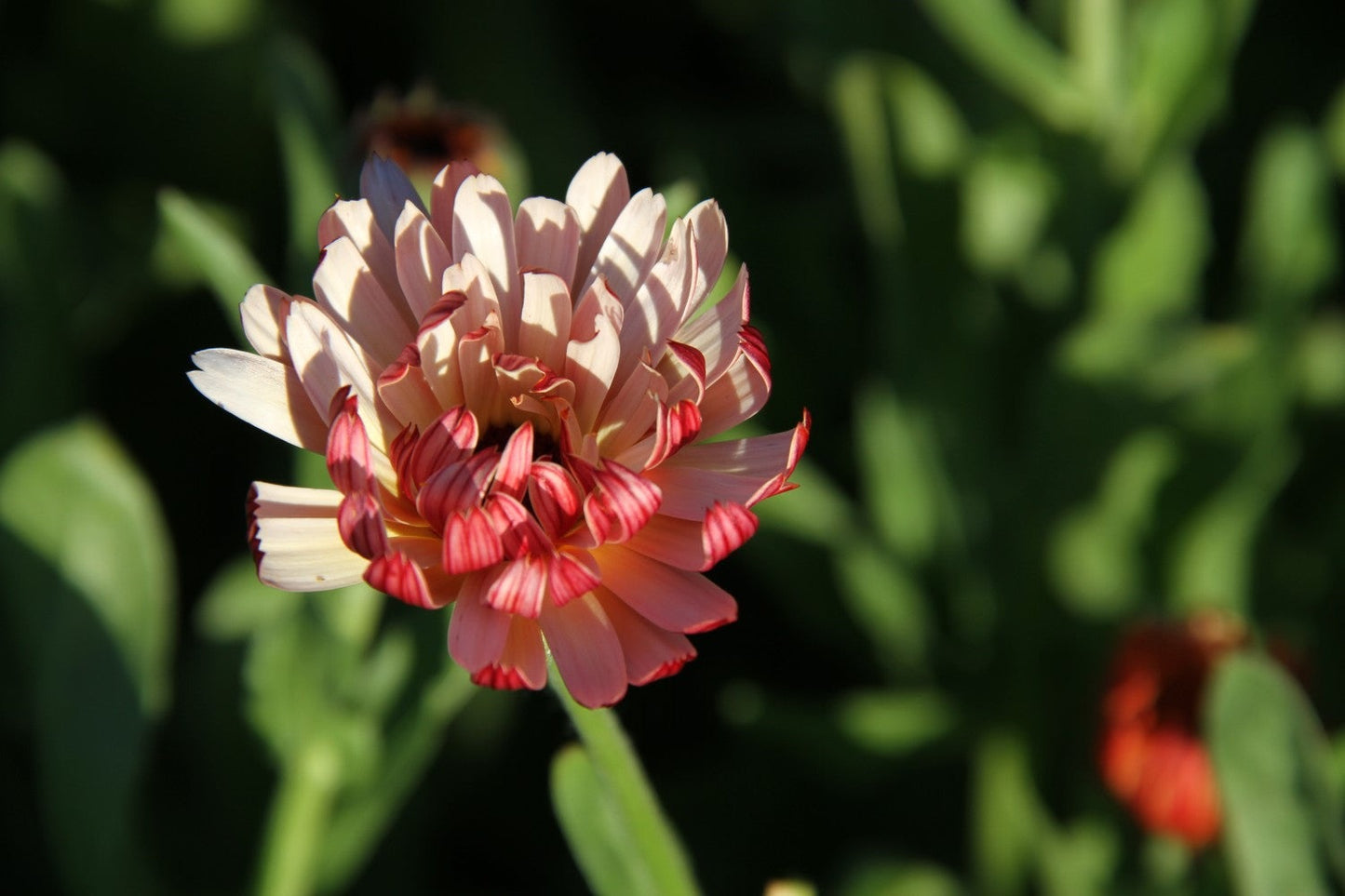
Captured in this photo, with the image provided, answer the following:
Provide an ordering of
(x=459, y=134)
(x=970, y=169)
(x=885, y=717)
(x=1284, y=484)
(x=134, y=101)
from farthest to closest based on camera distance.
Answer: (x=134, y=101)
(x=1284, y=484)
(x=970, y=169)
(x=885, y=717)
(x=459, y=134)

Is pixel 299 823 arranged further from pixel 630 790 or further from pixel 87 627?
pixel 630 790

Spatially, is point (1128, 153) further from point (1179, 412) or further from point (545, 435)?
point (545, 435)

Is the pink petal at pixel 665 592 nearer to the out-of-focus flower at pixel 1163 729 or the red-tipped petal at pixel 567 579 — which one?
the red-tipped petal at pixel 567 579

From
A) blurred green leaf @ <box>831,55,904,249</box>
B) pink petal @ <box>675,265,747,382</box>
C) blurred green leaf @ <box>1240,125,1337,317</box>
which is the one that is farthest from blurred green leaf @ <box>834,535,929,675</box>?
pink petal @ <box>675,265,747,382</box>

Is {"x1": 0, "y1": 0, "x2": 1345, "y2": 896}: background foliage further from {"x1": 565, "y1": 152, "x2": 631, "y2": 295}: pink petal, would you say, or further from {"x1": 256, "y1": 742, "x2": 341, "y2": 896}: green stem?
{"x1": 565, "y1": 152, "x2": 631, "y2": 295}: pink petal

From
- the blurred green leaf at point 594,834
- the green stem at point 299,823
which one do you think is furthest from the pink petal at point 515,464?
the green stem at point 299,823

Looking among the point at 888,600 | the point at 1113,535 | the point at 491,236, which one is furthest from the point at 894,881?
the point at 491,236

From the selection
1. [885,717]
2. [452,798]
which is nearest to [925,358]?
[885,717]
